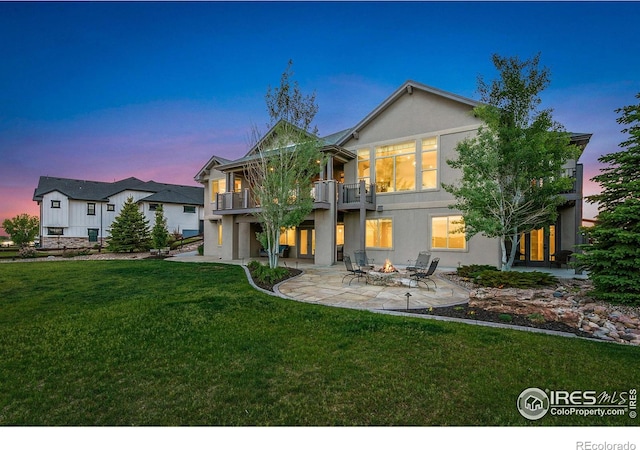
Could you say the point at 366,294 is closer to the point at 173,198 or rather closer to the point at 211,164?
the point at 211,164

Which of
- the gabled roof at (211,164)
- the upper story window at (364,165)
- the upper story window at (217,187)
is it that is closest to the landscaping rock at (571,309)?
the upper story window at (364,165)

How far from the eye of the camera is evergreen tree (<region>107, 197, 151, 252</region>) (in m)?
23.3

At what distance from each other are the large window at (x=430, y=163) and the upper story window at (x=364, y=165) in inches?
118

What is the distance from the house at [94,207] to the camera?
1287 inches

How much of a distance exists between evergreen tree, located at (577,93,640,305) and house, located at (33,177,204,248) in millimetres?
36293

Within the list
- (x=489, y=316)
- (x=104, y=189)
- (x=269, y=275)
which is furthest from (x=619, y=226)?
(x=104, y=189)

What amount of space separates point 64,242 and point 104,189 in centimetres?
798

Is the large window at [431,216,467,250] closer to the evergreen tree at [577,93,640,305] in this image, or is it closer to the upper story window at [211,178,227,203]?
the evergreen tree at [577,93,640,305]

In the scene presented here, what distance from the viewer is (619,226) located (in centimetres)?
671

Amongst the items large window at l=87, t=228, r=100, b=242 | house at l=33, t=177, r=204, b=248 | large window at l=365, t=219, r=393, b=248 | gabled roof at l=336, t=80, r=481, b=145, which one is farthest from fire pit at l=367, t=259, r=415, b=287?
large window at l=87, t=228, r=100, b=242

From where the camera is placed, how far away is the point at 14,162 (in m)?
33.9
